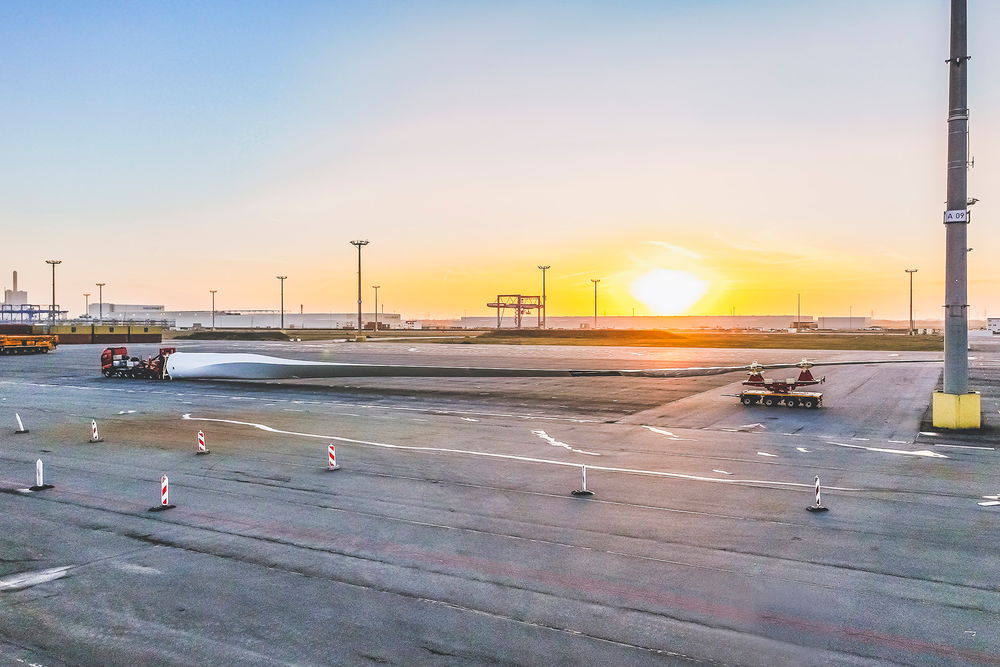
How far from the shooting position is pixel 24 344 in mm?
81188

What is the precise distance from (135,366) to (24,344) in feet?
140

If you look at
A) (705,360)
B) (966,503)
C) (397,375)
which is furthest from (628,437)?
(705,360)

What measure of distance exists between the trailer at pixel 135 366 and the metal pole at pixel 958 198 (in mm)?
47766

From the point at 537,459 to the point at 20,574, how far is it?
1284 cm

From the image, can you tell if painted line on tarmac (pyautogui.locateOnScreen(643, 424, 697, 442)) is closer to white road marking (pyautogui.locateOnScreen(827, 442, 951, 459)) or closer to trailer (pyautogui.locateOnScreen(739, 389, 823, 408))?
white road marking (pyautogui.locateOnScreen(827, 442, 951, 459))

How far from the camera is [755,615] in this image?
9.37m

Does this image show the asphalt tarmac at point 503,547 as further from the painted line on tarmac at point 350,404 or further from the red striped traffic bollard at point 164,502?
the painted line on tarmac at point 350,404

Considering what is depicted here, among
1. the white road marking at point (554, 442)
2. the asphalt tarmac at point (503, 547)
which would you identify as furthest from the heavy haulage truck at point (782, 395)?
the white road marking at point (554, 442)

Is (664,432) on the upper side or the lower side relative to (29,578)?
upper

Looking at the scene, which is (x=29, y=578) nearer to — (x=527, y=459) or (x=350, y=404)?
(x=527, y=459)

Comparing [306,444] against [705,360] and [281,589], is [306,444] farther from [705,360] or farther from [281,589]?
[705,360]

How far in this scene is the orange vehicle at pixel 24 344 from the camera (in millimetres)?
79875

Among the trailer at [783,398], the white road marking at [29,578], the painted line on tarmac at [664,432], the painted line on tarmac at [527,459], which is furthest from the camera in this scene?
the trailer at [783,398]

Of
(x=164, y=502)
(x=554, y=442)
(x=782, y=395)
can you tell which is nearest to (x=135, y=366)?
(x=554, y=442)
